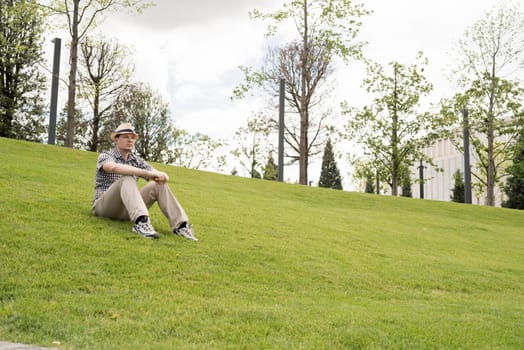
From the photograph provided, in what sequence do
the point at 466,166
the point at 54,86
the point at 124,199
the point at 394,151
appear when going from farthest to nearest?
1. the point at 394,151
2. the point at 466,166
3. the point at 54,86
4. the point at 124,199

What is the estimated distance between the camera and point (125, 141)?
23.7 feet

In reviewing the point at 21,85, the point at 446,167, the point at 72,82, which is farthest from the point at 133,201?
the point at 446,167

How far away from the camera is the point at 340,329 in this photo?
4203mm

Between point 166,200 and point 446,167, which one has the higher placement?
point 446,167

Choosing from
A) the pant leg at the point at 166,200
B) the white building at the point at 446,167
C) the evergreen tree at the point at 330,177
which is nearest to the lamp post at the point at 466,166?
the pant leg at the point at 166,200

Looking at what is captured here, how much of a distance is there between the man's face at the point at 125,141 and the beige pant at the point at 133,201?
627 millimetres

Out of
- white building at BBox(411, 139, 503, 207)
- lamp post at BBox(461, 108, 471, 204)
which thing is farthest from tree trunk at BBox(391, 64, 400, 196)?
white building at BBox(411, 139, 503, 207)

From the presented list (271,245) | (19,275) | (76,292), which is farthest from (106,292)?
(271,245)

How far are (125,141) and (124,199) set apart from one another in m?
0.96

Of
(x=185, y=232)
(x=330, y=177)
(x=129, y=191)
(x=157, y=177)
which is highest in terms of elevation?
(x=330, y=177)

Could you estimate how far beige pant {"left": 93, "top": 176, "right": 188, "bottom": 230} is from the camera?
6754 mm

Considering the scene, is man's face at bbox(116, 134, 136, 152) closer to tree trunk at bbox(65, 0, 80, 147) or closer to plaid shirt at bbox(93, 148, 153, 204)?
plaid shirt at bbox(93, 148, 153, 204)

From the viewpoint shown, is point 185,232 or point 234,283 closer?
point 234,283

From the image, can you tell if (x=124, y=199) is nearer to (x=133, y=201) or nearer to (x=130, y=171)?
(x=133, y=201)
